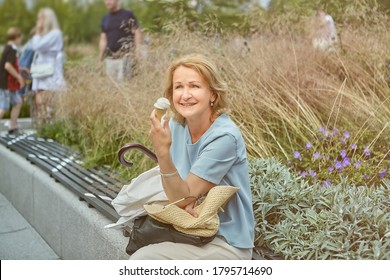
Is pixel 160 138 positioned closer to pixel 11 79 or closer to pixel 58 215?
pixel 58 215

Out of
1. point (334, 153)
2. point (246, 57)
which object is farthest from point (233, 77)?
point (334, 153)

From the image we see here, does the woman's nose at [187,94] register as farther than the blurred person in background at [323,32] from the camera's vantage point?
No

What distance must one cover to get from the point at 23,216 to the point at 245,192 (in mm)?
2494

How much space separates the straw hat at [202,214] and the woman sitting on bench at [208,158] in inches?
1.4

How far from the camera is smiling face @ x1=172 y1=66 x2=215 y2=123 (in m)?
2.09

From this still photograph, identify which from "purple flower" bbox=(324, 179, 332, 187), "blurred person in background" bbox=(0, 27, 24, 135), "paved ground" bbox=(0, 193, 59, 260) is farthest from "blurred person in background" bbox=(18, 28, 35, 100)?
"purple flower" bbox=(324, 179, 332, 187)

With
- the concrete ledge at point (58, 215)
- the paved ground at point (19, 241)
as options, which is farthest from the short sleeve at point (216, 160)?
the paved ground at point (19, 241)

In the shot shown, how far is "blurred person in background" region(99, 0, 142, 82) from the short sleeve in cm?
272

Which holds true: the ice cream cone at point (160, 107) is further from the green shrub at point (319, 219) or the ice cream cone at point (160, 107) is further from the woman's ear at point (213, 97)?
the green shrub at point (319, 219)

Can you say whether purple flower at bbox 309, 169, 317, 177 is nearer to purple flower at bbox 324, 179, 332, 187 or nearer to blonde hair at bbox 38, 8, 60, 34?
purple flower at bbox 324, 179, 332, 187

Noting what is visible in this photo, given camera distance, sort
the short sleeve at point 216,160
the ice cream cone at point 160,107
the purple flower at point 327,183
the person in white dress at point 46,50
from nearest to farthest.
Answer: the ice cream cone at point 160,107 → the short sleeve at point 216,160 → the purple flower at point 327,183 → the person in white dress at point 46,50

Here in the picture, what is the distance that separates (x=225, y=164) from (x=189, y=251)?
0.33m

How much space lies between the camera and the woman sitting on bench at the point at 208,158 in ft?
6.59

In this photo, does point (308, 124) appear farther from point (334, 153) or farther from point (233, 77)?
point (233, 77)
